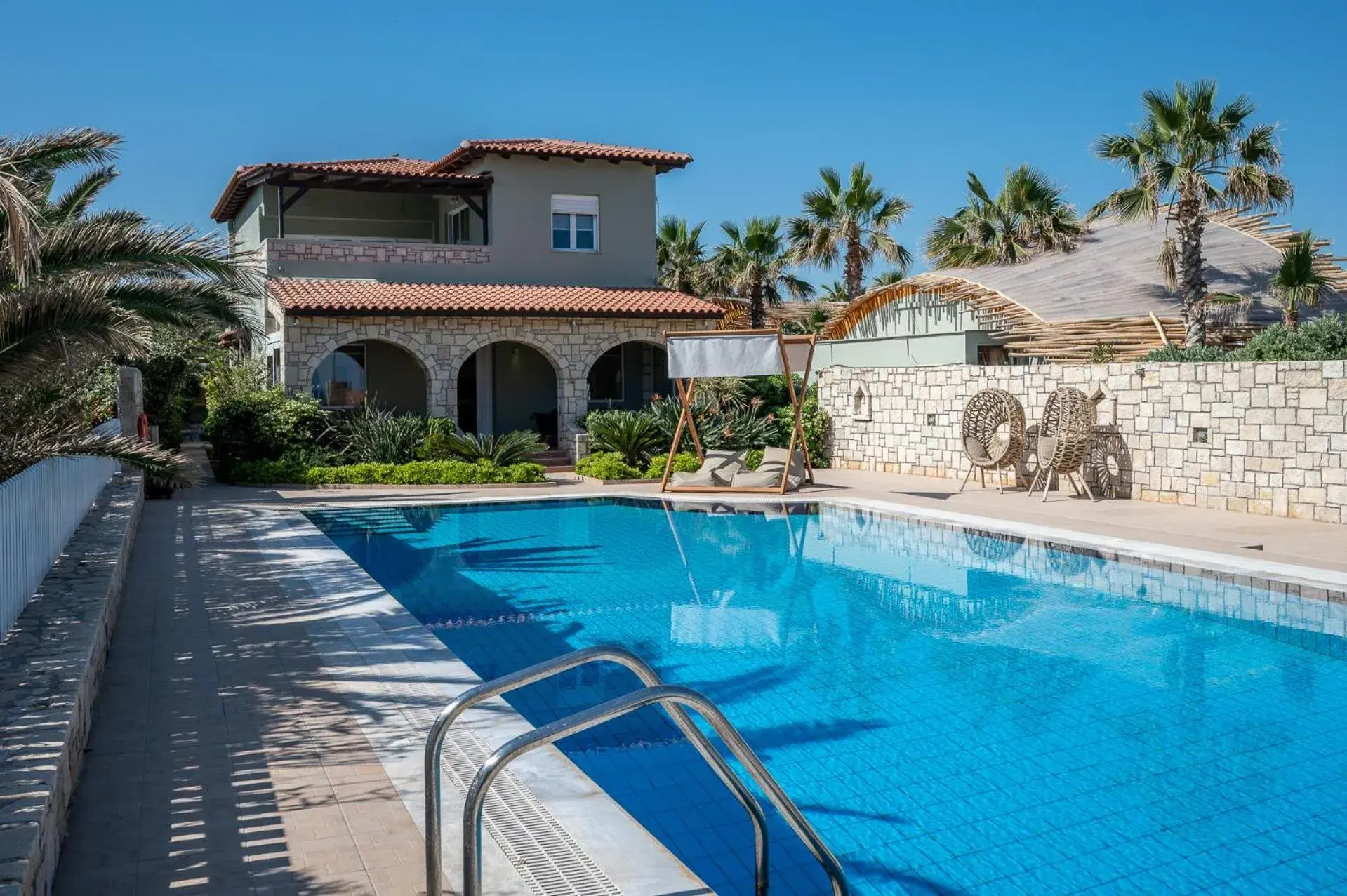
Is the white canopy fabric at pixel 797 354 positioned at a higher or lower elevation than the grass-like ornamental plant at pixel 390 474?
higher

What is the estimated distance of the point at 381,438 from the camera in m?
21.4

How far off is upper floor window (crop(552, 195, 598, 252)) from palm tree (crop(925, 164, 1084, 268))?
42.4 feet

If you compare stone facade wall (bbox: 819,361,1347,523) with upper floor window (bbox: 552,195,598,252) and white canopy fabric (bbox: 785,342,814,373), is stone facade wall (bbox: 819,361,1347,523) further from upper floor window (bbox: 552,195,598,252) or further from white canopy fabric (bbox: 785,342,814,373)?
upper floor window (bbox: 552,195,598,252)

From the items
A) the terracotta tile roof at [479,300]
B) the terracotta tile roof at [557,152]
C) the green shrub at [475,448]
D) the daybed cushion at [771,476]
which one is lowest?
the daybed cushion at [771,476]

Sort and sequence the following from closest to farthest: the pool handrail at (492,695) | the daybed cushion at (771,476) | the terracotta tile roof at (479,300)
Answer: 1. the pool handrail at (492,695)
2. the daybed cushion at (771,476)
3. the terracotta tile roof at (479,300)

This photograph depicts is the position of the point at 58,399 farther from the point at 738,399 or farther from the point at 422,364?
the point at 738,399

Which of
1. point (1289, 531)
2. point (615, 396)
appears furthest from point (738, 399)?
point (1289, 531)

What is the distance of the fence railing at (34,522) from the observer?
6.30 m

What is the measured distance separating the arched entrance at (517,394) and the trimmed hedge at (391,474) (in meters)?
5.45

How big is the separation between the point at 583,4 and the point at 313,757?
2247 centimetres

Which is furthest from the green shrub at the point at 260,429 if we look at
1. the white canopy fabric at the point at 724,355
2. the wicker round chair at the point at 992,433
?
the wicker round chair at the point at 992,433

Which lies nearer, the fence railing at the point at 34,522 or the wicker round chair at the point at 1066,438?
the fence railing at the point at 34,522

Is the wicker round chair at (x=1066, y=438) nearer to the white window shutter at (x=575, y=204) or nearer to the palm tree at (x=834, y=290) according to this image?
the white window shutter at (x=575, y=204)

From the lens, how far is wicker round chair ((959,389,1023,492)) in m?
17.8
